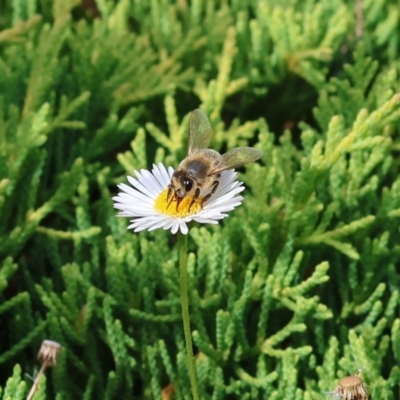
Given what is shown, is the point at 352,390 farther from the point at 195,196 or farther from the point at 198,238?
the point at 198,238

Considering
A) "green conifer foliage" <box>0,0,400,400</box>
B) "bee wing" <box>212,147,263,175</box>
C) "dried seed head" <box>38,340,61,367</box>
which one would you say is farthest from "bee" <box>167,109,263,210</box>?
"dried seed head" <box>38,340,61,367</box>

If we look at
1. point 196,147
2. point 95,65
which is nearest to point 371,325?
point 196,147

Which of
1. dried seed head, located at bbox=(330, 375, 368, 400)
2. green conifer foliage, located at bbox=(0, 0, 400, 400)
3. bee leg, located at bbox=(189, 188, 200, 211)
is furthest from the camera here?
green conifer foliage, located at bbox=(0, 0, 400, 400)

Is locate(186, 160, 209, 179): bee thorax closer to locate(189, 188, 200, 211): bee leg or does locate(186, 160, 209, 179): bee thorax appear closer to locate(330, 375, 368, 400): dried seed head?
locate(189, 188, 200, 211): bee leg

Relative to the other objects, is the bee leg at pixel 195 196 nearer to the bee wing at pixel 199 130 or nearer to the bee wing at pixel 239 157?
the bee wing at pixel 239 157

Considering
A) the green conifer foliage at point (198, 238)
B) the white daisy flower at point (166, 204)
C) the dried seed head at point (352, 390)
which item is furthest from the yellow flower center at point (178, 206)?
the dried seed head at point (352, 390)

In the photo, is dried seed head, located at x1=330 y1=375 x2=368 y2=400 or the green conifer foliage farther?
the green conifer foliage
